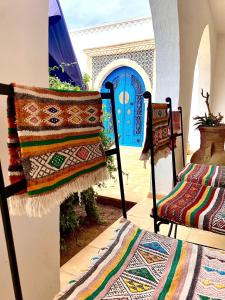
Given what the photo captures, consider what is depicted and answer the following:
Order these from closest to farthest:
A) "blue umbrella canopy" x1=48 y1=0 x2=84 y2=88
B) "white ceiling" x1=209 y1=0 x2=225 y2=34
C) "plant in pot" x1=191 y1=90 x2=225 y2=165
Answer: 1. "blue umbrella canopy" x1=48 y1=0 x2=84 y2=88
2. "plant in pot" x1=191 y1=90 x2=225 y2=165
3. "white ceiling" x1=209 y1=0 x2=225 y2=34

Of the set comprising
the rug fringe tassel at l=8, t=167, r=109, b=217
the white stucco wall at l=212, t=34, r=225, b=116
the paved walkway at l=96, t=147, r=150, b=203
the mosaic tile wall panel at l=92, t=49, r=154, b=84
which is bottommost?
the paved walkway at l=96, t=147, r=150, b=203

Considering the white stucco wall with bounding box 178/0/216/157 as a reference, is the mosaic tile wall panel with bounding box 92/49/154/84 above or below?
above

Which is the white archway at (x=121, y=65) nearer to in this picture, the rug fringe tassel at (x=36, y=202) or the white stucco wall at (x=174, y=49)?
the white stucco wall at (x=174, y=49)

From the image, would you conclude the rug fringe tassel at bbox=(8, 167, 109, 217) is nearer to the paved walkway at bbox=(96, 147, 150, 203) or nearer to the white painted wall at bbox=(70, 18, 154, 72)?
the paved walkway at bbox=(96, 147, 150, 203)

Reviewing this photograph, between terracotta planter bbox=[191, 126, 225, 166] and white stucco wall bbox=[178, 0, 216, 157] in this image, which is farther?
terracotta planter bbox=[191, 126, 225, 166]

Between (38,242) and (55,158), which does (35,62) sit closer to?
(55,158)

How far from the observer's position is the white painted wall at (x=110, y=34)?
4656 mm

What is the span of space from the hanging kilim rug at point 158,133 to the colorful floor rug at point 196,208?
0.70ft

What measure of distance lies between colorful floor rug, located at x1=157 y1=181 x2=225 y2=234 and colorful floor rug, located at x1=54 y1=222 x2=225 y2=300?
149mm

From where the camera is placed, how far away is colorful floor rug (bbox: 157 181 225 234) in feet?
2.99

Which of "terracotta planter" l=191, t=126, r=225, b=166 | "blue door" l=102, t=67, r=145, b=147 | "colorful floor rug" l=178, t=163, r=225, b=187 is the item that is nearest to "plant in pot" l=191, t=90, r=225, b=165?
"terracotta planter" l=191, t=126, r=225, b=166

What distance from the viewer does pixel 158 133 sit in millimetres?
1239

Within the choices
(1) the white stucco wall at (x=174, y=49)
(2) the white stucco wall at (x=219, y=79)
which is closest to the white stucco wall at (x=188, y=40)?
(1) the white stucco wall at (x=174, y=49)

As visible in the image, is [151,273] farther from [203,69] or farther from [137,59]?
[137,59]
